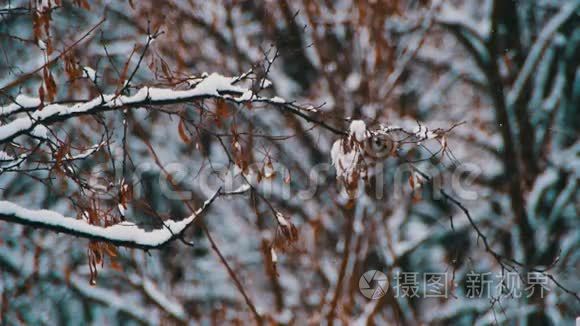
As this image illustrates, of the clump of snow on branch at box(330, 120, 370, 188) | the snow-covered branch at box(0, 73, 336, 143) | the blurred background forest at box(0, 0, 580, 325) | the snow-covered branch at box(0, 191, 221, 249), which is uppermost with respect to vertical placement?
the blurred background forest at box(0, 0, 580, 325)

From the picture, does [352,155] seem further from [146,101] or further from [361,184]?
[361,184]

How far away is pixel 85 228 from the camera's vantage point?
8.54ft

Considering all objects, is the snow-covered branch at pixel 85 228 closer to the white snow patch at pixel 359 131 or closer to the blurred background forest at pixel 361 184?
the white snow patch at pixel 359 131

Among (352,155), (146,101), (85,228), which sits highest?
(146,101)

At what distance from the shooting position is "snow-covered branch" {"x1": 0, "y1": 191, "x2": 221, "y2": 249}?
2.60m

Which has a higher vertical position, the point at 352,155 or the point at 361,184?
the point at 361,184

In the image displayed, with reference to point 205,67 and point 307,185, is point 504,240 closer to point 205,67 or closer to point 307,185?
point 307,185

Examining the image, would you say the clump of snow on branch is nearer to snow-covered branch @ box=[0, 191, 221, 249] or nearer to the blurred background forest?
snow-covered branch @ box=[0, 191, 221, 249]

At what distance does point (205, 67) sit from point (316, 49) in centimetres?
117

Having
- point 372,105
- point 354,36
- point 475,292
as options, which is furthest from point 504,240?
point 354,36

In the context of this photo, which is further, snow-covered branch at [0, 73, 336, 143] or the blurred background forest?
the blurred background forest

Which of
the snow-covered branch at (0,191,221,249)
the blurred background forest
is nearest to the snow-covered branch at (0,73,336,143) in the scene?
the snow-covered branch at (0,191,221,249)

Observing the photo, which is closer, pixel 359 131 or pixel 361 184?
pixel 359 131

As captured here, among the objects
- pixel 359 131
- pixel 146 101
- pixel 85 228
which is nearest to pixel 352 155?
pixel 359 131
